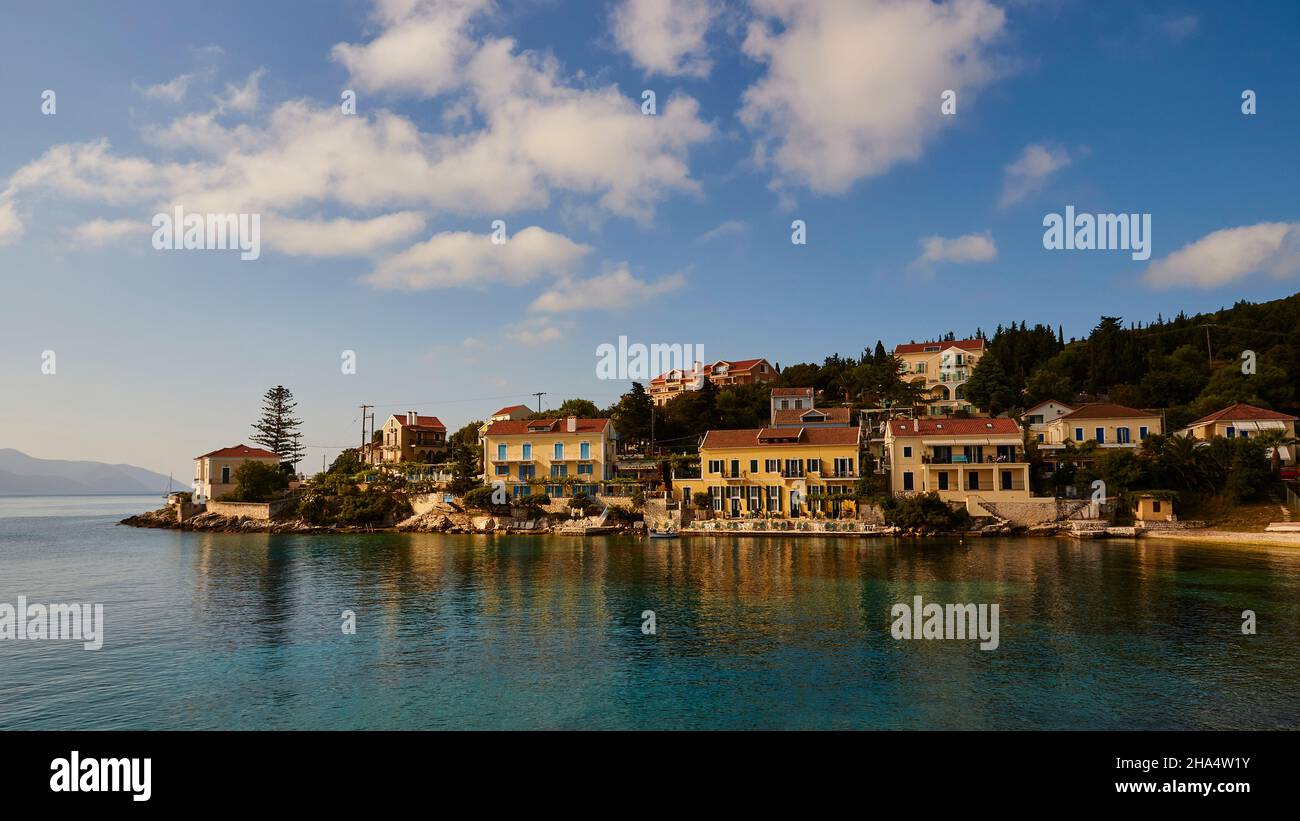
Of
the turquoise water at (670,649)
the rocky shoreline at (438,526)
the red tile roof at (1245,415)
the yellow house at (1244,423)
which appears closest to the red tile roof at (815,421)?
the rocky shoreline at (438,526)

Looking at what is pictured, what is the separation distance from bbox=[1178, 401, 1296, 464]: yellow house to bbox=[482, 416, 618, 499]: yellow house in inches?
1820

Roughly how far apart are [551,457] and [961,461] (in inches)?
1287

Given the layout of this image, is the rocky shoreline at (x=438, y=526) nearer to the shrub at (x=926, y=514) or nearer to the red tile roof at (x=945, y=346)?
the shrub at (x=926, y=514)

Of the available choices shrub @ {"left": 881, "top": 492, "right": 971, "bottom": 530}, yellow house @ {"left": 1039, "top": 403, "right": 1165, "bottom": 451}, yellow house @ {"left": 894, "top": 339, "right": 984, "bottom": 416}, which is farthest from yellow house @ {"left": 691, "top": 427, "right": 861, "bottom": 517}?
yellow house @ {"left": 894, "top": 339, "right": 984, "bottom": 416}

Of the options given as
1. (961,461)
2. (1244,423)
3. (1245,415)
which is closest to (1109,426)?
(1244,423)

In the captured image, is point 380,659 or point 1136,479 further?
point 1136,479

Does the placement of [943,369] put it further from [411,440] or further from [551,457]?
[411,440]

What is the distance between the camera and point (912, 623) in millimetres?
22000

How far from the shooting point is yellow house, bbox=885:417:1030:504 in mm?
49844

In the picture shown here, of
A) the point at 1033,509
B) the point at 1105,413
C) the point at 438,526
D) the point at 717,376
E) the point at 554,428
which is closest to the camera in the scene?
the point at 1033,509

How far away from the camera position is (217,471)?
220 feet
